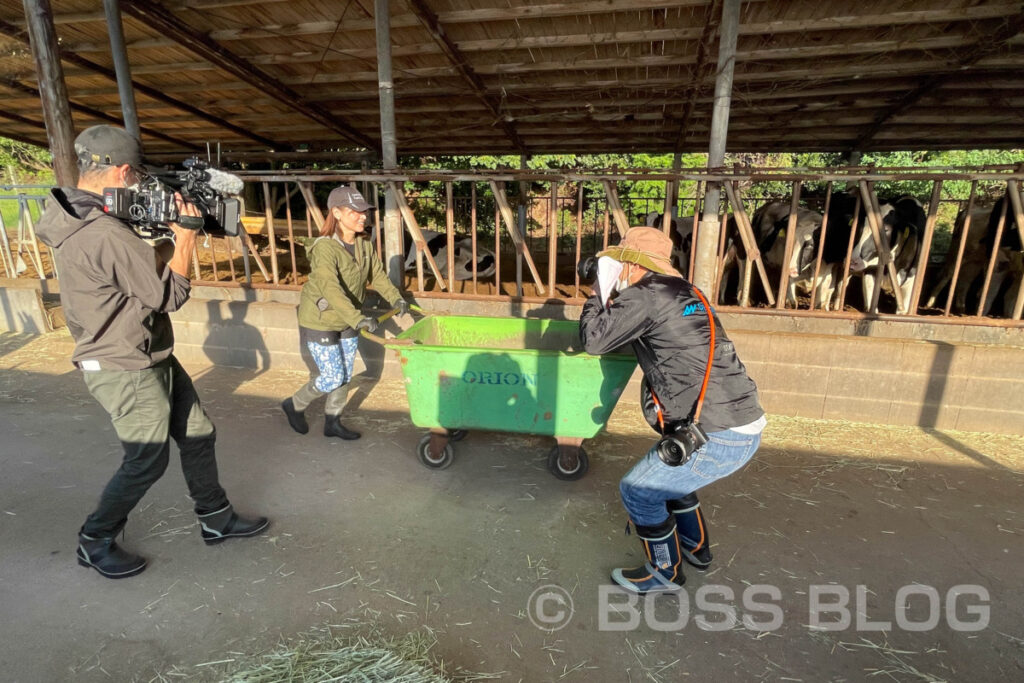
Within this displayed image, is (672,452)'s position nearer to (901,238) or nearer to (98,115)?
(901,238)

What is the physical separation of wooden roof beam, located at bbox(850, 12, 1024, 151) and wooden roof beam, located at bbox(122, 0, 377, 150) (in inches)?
331

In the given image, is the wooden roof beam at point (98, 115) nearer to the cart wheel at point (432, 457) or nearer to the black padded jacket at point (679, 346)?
the cart wheel at point (432, 457)

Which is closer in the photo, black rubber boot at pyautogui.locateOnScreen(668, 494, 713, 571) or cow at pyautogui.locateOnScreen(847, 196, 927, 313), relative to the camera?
black rubber boot at pyautogui.locateOnScreen(668, 494, 713, 571)

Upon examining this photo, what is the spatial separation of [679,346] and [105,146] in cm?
248

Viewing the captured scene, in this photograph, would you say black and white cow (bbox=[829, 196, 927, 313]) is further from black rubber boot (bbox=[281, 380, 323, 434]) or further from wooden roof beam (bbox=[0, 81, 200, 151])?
wooden roof beam (bbox=[0, 81, 200, 151])

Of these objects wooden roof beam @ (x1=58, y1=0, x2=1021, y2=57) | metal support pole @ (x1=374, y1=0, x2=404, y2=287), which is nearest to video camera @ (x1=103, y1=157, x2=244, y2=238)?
metal support pole @ (x1=374, y1=0, x2=404, y2=287)

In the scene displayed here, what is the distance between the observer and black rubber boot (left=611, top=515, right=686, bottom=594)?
8.20 ft

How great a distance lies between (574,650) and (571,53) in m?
A: 6.27

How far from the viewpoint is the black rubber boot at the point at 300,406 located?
159 inches

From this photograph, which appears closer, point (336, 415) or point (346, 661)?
point (346, 661)

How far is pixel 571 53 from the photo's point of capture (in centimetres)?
641

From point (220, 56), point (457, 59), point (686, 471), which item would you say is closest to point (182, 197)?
point (686, 471)

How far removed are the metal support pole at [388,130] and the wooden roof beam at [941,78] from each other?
5.83m

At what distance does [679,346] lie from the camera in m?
2.32
